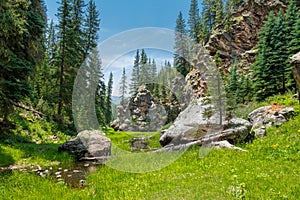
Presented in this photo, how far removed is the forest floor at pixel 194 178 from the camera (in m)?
6.30

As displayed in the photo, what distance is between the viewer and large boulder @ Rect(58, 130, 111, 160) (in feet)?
47.8

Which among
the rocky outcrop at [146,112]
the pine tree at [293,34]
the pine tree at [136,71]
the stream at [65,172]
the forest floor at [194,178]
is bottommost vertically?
the stream at [65,172]

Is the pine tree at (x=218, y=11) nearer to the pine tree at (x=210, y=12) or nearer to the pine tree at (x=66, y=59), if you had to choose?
the pine tree at (x=210, y=12)

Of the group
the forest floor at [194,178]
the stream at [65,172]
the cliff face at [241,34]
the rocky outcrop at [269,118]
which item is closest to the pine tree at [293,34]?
the rocky outcrop at [269,118]

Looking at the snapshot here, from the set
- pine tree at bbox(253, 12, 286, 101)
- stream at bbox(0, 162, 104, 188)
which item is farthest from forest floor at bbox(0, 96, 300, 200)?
pine tree at bbox(253, 12, 286, 101)

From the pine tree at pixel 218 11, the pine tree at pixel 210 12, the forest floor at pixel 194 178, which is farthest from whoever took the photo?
the pine tree at pixel 210 12

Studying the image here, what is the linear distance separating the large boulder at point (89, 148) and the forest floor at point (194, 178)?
111 centimetres

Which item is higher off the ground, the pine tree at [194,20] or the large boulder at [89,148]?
the pine tree at [194,20]

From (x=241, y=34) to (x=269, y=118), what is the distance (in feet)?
171

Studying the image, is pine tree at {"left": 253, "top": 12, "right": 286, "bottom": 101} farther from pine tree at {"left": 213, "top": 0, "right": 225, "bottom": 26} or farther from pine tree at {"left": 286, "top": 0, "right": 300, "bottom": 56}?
pine tree at {"left": 213, "top": 0, "right": 225, "bottom": 26}

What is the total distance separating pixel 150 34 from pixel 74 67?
22.7 meters

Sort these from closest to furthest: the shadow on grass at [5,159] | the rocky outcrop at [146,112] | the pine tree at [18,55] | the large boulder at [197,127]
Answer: the shadow on grass at [5,159], the pine tree at [18,55], the large boulder at [197,127], the rocky outcrop at [146,112]

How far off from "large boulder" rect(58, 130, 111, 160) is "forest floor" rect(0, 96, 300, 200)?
1.11 meters

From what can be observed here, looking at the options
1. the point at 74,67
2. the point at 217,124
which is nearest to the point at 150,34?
the point at 217,124
